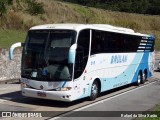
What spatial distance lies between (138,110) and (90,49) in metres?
3.18

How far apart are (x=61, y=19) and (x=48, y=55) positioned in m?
40.4

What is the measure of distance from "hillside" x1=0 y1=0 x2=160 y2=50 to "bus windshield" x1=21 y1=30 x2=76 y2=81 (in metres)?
15.2

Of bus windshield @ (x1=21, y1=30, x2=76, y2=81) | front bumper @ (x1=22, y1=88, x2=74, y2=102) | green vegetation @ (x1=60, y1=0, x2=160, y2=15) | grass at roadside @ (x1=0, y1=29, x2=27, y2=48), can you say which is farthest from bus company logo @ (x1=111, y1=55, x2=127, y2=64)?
green vegetation @ (x1=60, y1=0, x2=160, y2=15)

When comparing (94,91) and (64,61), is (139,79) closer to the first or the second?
(94,91)

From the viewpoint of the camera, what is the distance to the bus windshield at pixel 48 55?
1431cm

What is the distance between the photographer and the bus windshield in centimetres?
1431

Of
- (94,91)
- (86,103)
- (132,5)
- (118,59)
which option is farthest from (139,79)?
(132,5)

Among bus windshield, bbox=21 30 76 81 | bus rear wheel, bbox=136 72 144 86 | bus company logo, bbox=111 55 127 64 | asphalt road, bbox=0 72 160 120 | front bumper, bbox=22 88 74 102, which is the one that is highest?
bus windshield, bbox=21 30 76 81

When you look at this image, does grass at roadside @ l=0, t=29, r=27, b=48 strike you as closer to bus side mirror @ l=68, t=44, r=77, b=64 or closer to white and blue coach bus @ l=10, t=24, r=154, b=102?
white and blue coach bus @ l=10, t=24, r=154, b=102

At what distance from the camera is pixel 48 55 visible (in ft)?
47.6

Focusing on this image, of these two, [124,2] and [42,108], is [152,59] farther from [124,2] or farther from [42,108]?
[124,2]

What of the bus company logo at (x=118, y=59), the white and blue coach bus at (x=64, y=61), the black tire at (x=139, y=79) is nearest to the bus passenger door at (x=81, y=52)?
the white and blue coach bus at (x=64, y=61)

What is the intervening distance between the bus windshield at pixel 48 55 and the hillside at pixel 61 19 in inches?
597

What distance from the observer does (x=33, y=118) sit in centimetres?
1220
